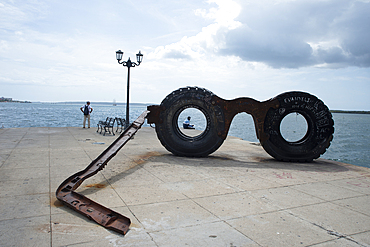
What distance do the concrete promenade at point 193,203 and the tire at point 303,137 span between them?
719mm

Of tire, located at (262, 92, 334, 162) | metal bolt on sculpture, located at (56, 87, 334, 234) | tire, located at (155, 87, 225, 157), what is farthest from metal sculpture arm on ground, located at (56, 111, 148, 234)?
tire, located at (262, 92, 334, 162)

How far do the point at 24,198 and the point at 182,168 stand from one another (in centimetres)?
359

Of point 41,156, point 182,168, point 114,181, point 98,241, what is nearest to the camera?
point 98,241

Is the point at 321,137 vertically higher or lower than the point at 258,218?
higher

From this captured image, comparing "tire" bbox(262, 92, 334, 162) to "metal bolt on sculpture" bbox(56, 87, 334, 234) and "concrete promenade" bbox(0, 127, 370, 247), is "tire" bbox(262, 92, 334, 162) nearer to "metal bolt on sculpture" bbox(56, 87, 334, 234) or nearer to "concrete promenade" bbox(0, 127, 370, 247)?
"metal bolt on sculpture" bbox(56, 87, 334, 234)

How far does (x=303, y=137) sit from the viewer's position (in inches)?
344

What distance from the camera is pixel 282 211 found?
4.39 m

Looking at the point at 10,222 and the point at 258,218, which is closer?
the point at 10,222

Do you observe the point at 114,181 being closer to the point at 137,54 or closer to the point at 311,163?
the point at 311,163


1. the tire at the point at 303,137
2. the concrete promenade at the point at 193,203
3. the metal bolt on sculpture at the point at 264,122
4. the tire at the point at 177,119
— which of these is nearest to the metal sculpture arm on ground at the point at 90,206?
the concrete promenade at the point at 193,203

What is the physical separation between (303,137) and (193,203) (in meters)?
5.37

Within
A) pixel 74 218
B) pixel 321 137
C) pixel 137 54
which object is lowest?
pixel 74 218

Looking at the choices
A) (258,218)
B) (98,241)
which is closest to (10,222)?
(98,241)

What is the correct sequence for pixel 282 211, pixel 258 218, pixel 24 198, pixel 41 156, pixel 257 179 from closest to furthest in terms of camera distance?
pixel 258 218, pixel 282 211, pixel 24 198, pixel 257 179, pixel 41 156
